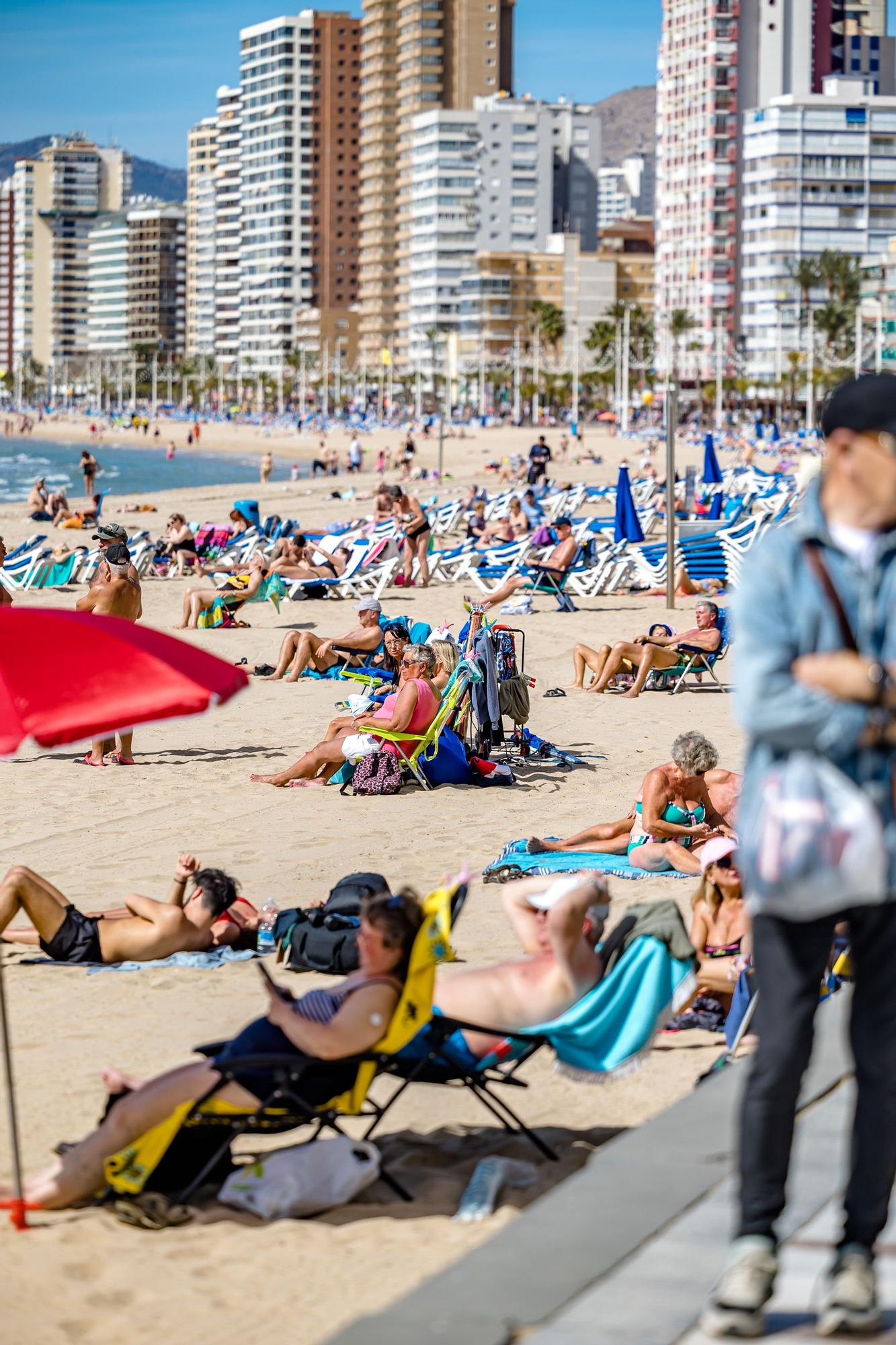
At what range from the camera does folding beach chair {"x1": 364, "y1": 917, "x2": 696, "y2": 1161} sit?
4340 mm

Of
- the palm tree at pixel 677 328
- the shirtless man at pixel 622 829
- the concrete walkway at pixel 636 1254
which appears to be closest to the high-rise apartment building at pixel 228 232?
the palm tree at pixel 677 328

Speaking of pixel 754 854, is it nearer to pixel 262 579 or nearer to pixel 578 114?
pixel 262 579

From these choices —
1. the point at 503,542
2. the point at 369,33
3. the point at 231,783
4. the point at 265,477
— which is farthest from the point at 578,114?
the point at 231,783

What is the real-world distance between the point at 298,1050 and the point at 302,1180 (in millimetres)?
316

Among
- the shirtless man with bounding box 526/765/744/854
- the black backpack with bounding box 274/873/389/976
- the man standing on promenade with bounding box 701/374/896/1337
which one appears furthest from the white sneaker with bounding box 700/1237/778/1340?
the shirtless man with bounding box 526/765/744/854

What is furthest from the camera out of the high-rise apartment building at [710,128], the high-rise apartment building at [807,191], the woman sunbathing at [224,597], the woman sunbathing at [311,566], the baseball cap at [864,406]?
the high-rise apartment building at [710,128]

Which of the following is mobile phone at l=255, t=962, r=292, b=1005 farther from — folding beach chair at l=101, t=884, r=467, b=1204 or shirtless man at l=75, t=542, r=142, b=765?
shirtless man at l=75, t=542, r=142, b=765

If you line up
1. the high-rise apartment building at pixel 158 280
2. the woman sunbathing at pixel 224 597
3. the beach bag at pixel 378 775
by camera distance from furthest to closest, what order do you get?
the high-rise apartment building at pixel 158 280
the woman sunbathing at pixel 224 597
the beach bag at pixel 378 775

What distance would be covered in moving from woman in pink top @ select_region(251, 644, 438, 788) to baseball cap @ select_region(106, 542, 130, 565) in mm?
1632

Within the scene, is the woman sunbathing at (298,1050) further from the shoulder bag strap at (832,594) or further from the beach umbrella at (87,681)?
→ the shoulder bag strap at (832,594)

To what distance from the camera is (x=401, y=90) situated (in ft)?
517

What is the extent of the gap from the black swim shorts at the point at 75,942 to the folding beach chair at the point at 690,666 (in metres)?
6.83

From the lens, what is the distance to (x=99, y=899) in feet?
24.0

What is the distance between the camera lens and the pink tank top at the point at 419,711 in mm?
9320
